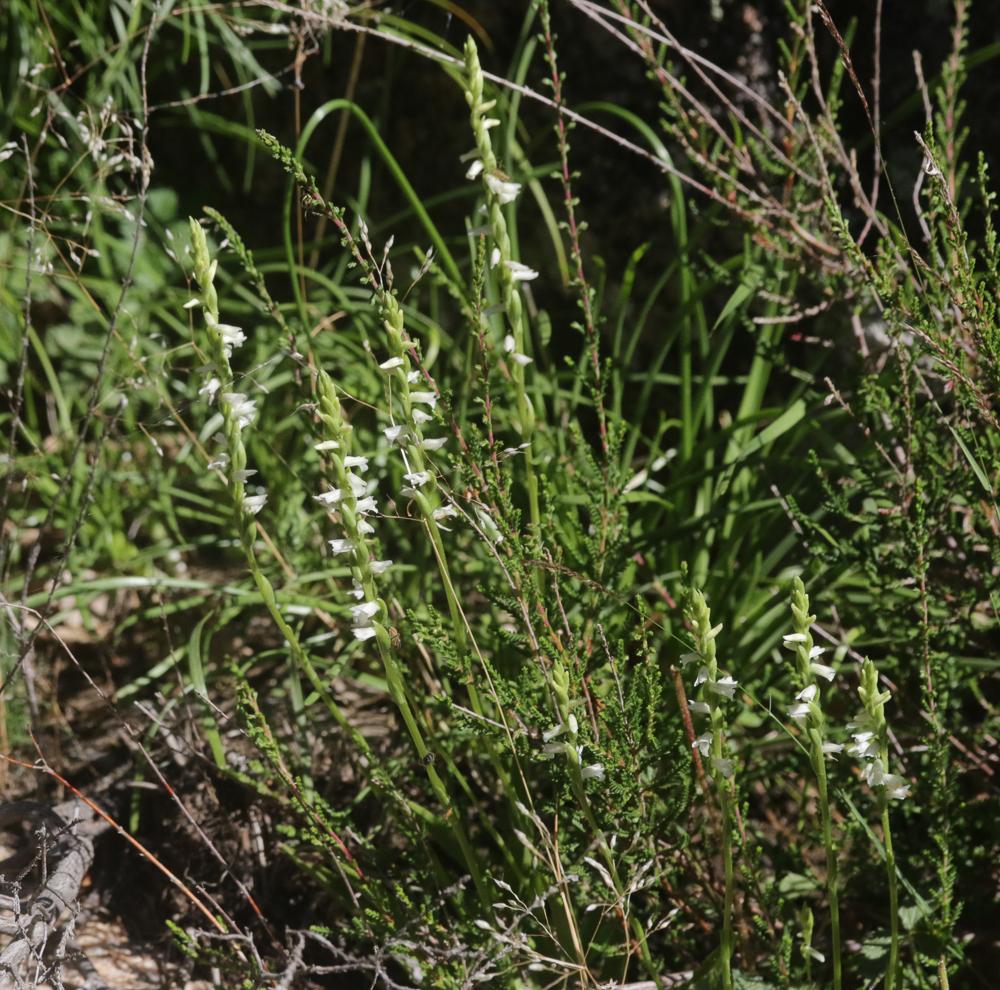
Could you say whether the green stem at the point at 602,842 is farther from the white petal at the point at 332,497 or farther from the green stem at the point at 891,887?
the white petal at the point at 332,497

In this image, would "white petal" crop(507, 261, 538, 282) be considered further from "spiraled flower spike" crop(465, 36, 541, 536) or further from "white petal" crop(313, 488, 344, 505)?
"white petal" crop(313, 488, 344, 505)

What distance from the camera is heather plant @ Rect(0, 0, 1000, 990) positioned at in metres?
1.42

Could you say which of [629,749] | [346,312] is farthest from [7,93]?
[629,749]

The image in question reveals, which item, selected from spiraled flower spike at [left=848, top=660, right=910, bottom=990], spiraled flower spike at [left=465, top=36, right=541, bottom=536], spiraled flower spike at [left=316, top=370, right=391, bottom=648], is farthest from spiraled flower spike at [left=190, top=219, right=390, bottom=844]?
spiraled flower spike at [left=848, top=660, right=910, bottom=990]

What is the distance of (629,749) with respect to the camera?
1424 millimetres

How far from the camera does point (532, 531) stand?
1.47m

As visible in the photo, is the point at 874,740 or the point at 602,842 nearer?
the point at 874,740

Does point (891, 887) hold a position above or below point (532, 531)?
below

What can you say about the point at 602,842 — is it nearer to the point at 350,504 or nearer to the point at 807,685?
the point at 807,685

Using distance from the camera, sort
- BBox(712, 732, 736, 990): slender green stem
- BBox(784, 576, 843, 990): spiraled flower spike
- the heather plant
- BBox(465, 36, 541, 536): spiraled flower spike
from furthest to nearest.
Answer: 1. the heather plant
2. BBox(465, 36, 541, 536): spiraled flower spike
3. BBox(712, 732, 736, 990): slender green stem
4. BBox(784, 576, 843, 990): spiraled flower spike

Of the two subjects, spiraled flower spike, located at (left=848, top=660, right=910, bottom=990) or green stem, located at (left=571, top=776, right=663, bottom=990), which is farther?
green stem, located at (left=571, top=776, right=663, bottom=990)

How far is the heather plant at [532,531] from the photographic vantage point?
142 centimetres

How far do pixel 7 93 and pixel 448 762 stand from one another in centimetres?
259

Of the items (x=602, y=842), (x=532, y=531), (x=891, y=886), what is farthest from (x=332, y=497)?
(x=891, y=886)
